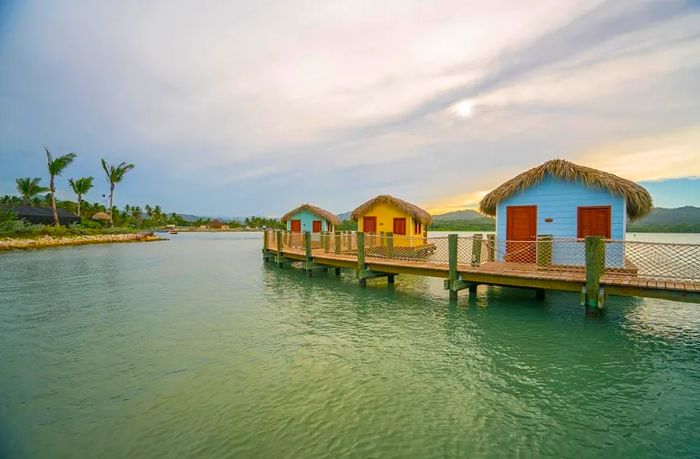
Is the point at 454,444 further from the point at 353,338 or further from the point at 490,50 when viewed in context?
the point at 490,50

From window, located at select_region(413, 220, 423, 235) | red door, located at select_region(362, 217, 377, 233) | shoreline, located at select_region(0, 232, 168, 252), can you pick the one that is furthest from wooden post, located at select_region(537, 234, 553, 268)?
shoreline, located at select_region(0, 232, 168, 252)

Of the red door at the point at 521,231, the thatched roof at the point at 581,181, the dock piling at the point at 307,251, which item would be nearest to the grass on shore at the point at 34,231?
the dock piling at the point at 307,251

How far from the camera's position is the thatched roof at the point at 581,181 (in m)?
11.0

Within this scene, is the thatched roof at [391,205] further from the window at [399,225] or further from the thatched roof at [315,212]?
the thatched roof at [315,212]

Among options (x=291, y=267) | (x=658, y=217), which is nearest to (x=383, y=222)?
(x=291, y=267)

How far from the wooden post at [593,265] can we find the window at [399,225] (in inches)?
532

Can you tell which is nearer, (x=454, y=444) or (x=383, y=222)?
(x=454, y=444)

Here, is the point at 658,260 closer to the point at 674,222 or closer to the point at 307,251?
the point at 307,251

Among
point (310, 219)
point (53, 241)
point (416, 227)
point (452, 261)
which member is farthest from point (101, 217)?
point (452, 261)

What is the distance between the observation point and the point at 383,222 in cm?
2278

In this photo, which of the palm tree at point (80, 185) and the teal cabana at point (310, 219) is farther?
the palm tree at point (80, 185)

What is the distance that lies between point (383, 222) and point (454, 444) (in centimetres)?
1893

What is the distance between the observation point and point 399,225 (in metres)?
22.3

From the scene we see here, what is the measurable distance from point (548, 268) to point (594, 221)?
280 centimetres
